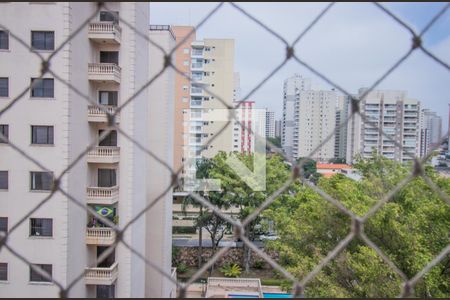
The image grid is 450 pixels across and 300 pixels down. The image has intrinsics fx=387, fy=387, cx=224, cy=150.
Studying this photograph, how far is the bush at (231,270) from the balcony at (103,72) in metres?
4.74

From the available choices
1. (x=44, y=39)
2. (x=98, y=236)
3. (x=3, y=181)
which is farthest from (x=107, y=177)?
(x=44, y=39)

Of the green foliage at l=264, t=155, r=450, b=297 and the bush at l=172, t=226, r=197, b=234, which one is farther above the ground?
the green foliage at l=264, t=155, r=450, b=297

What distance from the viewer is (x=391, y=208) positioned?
319cm

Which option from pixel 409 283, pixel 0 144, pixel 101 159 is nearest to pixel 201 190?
pixel 101 159

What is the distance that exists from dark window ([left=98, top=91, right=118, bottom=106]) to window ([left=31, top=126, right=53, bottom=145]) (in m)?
0.89

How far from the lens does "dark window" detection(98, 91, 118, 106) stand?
4414 millimetres

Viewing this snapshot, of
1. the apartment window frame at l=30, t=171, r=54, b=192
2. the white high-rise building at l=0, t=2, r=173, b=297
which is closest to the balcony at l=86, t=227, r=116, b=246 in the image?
the white high-rise building at l=0, t=2, r=173, b=297

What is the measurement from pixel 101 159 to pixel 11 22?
1.57 meters

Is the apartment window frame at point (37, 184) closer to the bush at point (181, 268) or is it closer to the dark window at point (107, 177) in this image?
the dark window at point (107, 177)

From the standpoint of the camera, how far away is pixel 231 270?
A: 7.53 metres

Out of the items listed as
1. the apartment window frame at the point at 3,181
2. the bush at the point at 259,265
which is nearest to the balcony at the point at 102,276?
the apartment window frame at the point at 3,181

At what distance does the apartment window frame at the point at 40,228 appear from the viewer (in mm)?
3645

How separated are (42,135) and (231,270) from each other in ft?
16.3

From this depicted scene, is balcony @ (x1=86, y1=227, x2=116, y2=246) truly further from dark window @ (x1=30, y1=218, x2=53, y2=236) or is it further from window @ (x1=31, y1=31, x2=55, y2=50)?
window @ (x1=31, y1=31, x2=55, y2=50)
